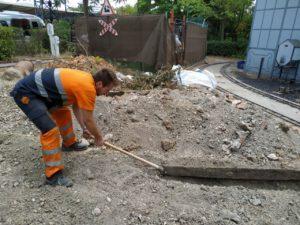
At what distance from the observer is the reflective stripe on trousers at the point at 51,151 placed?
275 cm

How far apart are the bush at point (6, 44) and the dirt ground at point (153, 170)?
15.5ft

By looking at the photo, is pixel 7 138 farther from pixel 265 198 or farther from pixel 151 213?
pixel 265 198

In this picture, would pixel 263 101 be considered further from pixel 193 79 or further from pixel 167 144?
pixel 167 144

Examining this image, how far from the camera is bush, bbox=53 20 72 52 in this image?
1220 cm

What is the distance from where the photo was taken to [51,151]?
2.77m

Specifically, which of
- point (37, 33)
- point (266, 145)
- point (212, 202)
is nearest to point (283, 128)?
point (266, 145)

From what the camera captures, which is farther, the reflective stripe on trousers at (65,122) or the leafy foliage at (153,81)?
the leafy foliage at (153,81)

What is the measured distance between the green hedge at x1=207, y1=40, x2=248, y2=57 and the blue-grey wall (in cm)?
865

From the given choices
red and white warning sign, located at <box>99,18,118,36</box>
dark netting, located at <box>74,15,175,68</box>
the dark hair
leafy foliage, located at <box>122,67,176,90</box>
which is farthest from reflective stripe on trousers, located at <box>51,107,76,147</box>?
red and white warning sign, located at <box>99,18,118,36</box>

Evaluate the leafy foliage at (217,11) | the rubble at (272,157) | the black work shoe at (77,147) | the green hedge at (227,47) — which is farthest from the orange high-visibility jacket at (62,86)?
the green hedge at (227,47)

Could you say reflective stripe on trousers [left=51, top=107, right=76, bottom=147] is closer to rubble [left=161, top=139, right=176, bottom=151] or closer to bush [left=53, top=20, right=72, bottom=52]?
rubble [left=161, top=139, right=176, bottom=151]

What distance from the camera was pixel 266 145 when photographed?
3.86m

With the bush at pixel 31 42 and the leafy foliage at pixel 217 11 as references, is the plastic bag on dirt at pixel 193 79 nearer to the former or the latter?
the bush at pixel 31 42

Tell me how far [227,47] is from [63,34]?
12.5 metres
